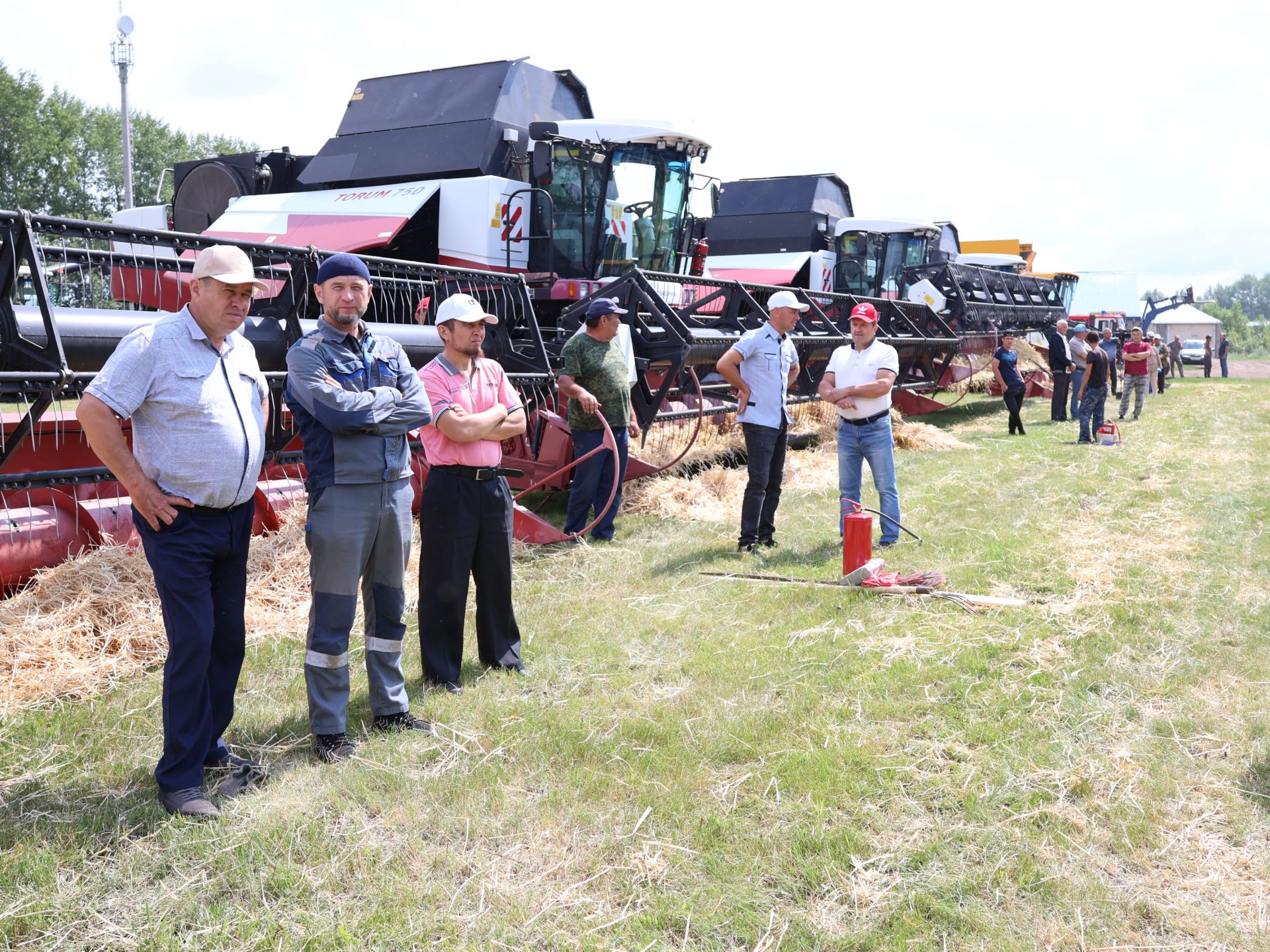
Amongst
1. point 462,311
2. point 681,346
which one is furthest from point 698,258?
point 462,311

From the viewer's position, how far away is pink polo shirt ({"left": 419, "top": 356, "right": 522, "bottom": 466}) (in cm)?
438

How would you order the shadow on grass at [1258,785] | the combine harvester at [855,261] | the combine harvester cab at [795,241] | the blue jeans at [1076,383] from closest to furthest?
the shadow on grass at [1258,785], the blue jeans at [1076,383], the combine harvester at [855,261], the combine harvester cab at [795,241]

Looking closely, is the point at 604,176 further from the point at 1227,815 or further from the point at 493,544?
the point at 1227,815

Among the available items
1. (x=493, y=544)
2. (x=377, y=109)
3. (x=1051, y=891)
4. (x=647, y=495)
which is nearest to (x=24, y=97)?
(x=377, y=109)

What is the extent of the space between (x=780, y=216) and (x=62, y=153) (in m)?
37.9

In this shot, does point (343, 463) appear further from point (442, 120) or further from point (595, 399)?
point (442, 120)

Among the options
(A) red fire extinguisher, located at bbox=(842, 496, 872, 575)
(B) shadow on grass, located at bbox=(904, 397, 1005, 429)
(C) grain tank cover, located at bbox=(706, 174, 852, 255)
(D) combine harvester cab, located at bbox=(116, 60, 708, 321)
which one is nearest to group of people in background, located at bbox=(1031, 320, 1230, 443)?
(B) shadow on grass, located at bbox=(904, 397, 1005, 429)

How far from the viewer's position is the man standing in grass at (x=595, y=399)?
24.1 ft

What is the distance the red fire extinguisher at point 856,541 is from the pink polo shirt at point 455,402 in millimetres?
2462

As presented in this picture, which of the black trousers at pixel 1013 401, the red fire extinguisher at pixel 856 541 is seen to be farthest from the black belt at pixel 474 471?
the black trousers at pixel 1013 401

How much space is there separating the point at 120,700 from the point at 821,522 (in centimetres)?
530

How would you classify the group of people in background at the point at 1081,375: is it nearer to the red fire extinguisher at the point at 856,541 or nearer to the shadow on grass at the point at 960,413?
the shadow on grass at the point at 960,413

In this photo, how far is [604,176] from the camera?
424 inches

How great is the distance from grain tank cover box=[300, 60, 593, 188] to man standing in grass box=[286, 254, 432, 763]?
26.9 ft
